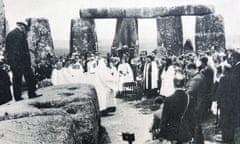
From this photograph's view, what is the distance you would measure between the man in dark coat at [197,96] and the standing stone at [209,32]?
13.2 ft

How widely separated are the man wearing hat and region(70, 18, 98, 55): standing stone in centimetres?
426

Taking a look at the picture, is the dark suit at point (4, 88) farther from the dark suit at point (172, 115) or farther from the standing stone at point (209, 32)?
the standing stone at point (209, 32)

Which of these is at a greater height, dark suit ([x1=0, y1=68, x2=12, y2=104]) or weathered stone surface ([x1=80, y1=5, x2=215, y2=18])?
weathered stone surface ([x1=80, y1=5, x2=215, y2=18])

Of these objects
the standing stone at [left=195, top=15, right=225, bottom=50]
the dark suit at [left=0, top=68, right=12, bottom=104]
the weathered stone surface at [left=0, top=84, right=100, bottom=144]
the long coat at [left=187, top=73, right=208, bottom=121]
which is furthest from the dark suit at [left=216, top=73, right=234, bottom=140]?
the standing stone at [left=195, top=15, right=225, bottom=50]

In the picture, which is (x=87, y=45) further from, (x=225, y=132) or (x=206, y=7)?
(x=225, y=132)

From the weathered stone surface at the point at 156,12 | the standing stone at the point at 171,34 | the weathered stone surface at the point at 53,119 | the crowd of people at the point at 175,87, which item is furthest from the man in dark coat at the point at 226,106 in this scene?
the standing stone at the point at 171,34

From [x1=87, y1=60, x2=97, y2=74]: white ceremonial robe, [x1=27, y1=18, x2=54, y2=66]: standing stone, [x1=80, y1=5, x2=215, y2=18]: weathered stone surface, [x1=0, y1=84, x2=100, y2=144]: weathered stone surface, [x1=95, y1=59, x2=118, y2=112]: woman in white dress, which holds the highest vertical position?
[x1=80, y1=5, x2=215, y2=18]: weathered stone surface

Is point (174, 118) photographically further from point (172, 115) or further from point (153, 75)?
point (153, 75)

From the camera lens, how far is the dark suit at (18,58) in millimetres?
3137

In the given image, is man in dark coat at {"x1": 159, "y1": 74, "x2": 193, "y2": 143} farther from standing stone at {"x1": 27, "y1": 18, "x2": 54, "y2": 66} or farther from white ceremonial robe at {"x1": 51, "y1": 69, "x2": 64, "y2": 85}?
standing stone at {"x1": 27, "y1": 18, "x2": 54, "y2": 66}

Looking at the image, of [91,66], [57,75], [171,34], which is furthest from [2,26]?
[171,34]

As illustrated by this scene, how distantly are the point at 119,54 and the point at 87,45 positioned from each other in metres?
1.15

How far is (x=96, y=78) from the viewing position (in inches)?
196

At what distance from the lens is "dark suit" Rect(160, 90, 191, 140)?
116 inches
